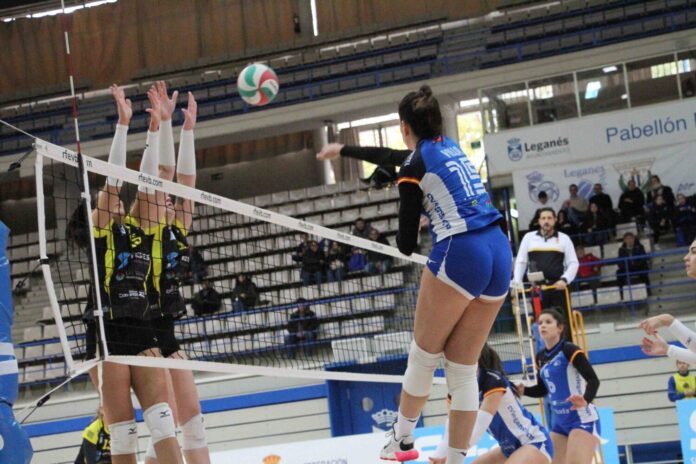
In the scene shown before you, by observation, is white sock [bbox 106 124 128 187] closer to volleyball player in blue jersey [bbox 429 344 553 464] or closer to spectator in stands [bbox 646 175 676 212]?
volleyball player in blue jersey [bbox 429 344 553 464]

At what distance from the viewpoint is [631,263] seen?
16188mm

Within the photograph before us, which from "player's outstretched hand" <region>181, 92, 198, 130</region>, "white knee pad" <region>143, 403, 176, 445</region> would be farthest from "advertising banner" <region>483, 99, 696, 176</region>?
"white knee pad" <region>143, 403, 176, 445</region>

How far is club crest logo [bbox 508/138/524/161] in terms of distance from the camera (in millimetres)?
18656

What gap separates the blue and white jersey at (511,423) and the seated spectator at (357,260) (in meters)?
10.4

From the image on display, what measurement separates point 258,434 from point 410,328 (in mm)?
3149

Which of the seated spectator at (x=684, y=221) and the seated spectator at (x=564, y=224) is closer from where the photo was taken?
the seated spectator at (x=684, y=221)

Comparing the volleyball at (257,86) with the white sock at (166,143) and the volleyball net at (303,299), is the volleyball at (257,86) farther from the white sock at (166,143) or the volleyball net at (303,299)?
the white sock at (166,143)

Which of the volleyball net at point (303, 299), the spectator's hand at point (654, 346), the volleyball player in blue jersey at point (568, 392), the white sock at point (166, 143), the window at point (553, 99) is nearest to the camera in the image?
the spectator's hand at point (654, 346)

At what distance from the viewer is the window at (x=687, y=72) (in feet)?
58.4

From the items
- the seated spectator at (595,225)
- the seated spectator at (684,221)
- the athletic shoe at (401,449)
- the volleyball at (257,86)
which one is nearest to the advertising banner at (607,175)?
the seated spectator at (595,225)

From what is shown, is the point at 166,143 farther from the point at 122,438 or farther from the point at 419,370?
the point at 419,370

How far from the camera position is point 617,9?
20547mm

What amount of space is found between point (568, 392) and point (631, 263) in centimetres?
863

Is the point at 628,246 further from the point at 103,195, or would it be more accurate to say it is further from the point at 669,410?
the point at 103,195
